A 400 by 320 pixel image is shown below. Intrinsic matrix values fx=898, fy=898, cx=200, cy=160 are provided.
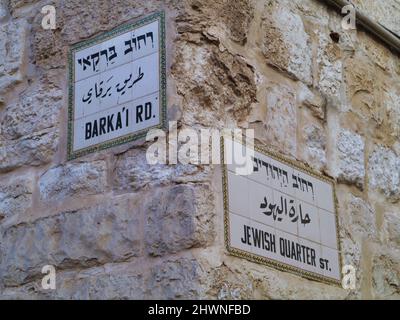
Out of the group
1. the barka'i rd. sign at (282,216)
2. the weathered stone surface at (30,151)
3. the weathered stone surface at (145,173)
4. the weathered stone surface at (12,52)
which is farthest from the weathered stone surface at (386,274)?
the weathered stone surface at (12,52)

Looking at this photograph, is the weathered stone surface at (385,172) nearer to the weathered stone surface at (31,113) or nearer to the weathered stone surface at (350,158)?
the weathered stone surface at (350,158)

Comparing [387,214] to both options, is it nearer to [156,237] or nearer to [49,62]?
[156,237]

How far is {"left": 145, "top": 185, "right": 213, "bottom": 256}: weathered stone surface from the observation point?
2.63 m

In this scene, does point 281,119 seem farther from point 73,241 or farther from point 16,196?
point 16,196

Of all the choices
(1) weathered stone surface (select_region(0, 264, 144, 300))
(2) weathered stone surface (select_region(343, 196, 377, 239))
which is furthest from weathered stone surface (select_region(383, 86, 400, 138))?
(1) weathered stone surface (select_region(0, 264, 144, 300))

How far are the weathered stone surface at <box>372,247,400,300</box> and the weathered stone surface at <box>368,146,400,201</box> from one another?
24cm

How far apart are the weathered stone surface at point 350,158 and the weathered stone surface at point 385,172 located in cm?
8

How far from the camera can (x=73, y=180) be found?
2.92m

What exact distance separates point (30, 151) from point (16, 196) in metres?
0.16

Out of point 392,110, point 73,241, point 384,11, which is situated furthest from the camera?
point 384,11

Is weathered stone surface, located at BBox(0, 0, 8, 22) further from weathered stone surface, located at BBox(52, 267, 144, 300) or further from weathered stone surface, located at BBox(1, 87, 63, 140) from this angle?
weathered stone surface, located at BBox(52, 267, 144, 300)

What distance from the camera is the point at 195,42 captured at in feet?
9.49

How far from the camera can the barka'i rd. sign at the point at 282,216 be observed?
277cm

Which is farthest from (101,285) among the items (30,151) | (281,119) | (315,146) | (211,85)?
(315,146)
